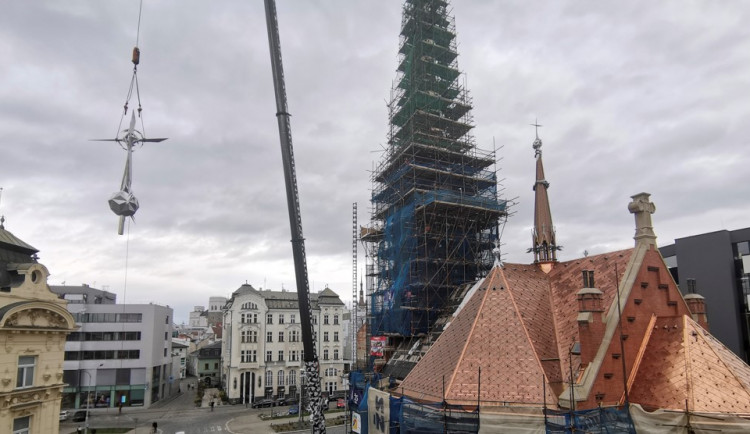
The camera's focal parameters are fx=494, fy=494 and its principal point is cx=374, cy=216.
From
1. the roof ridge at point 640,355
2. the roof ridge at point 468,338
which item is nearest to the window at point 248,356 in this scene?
the roof ridge at point 468,338

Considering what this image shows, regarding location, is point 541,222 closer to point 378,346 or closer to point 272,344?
point 378,346

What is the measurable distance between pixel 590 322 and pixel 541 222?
13.0 m

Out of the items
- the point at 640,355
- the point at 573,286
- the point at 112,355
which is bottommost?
the point at 112,355

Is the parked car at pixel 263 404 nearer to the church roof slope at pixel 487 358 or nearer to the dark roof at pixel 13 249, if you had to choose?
the church roof slope at pixel 487 358

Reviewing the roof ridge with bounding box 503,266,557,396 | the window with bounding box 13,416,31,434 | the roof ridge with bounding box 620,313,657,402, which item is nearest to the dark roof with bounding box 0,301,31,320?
the window with bounding box 13,416,31,434

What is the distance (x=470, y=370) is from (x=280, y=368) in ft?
185

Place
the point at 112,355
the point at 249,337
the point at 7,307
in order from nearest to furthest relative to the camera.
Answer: the point at 7,307 → the point at 112,355 → the point at 249,337

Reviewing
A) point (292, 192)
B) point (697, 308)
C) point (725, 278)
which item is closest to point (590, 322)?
point (697, 308)

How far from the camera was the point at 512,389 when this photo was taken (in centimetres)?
2464

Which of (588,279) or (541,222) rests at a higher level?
(541,222)

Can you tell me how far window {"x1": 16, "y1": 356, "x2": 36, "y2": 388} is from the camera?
24245 millimetres

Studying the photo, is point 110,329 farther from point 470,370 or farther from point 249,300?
point 470,370

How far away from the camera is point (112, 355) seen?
67.9 m

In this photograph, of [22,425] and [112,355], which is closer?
[22,425]
